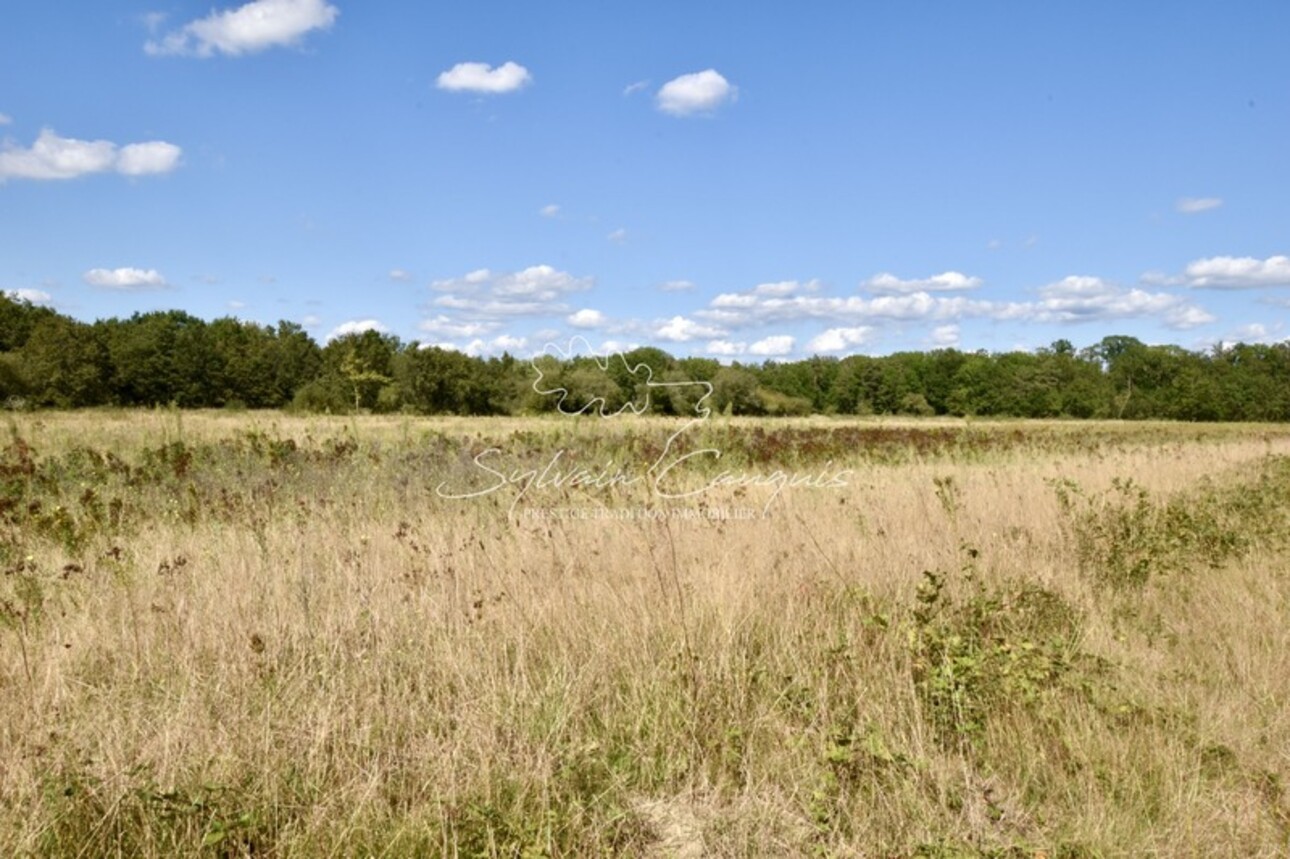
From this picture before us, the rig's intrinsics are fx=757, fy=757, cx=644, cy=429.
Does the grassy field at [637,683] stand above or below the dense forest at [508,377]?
below

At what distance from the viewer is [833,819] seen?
2.73m

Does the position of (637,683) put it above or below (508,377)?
below

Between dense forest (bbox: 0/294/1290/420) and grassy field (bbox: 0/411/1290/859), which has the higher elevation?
dense forest (bbox: 0/294/1290/420)

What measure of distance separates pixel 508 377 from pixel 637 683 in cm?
4422

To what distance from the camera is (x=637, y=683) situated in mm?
3525

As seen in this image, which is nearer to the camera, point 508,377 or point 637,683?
point 637,683

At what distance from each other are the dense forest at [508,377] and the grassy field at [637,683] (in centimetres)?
563

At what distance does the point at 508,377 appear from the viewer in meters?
46.7

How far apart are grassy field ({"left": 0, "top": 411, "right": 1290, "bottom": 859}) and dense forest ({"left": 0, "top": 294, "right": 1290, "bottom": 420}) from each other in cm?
563

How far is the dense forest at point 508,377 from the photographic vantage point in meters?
37.1

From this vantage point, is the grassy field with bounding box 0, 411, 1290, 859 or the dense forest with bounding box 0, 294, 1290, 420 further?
the dense forest with bounding box 0, 294, 1290, 420

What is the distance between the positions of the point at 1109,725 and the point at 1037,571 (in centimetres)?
209

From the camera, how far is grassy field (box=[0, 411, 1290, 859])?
2.65 metres

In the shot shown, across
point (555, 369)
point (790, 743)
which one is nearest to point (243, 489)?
point (555, 369)
